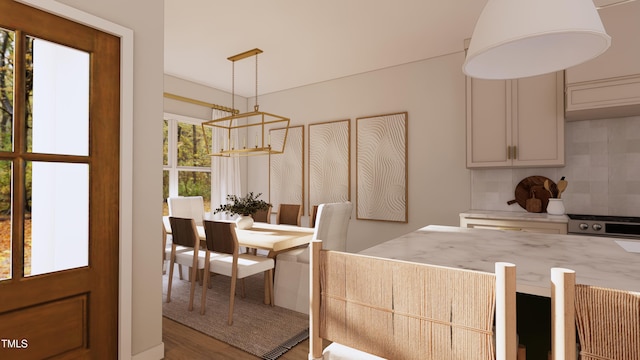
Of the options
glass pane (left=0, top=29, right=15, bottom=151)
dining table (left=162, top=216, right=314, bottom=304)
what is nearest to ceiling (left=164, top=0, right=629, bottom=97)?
glass pane (left=0, top=29, right=15, bottom=151)

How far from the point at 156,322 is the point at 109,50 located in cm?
167

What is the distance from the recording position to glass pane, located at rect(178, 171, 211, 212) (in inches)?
187

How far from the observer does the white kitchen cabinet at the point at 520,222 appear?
2660 millimetres

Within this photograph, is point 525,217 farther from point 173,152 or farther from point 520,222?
point 173,152

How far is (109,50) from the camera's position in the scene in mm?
1806

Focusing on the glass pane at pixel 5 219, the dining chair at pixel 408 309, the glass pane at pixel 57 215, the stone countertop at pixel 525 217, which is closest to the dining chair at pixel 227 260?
the glass pane at pixel 57 215

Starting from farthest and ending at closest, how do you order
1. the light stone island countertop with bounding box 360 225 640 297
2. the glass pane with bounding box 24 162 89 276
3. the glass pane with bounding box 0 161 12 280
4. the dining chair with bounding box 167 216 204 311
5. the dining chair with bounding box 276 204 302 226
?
the dining chair with bounding box 276 204 302 226
the dining chair with bounding box 167 216 204 311
the glass pane with bounding box 24 162 89 276
the glass pane with bounding box 0 161 12 280
the light stone island countertop with bounding box 360 225 640 297

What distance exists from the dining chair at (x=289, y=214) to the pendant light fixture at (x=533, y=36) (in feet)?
10.2

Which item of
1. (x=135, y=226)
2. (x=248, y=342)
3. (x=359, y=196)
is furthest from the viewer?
(x=359, y=196)

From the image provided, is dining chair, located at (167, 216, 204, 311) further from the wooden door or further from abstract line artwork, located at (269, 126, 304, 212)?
Result: abstract line artwork, located at (269, 126, 304, 212)

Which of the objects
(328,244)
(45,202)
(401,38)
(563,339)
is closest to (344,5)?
(401,38)

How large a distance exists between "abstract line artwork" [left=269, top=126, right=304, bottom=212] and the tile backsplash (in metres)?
2.92

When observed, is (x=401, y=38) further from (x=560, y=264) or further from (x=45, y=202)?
(x=45, y=202)

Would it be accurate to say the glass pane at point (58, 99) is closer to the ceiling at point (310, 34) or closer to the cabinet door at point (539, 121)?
the ceiling at point (310, 34)
